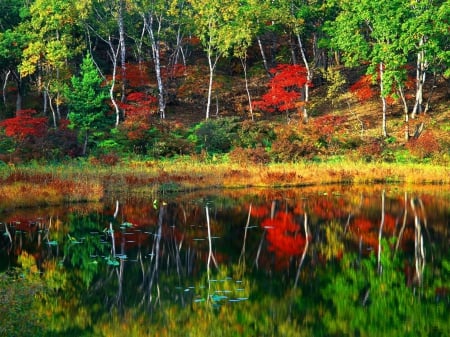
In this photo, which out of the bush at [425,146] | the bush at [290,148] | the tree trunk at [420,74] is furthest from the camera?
the tree trunk at [420,74]

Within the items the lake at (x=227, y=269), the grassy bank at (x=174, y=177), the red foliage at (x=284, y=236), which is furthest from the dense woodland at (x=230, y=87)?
the red foliage at (x=284, y=236)

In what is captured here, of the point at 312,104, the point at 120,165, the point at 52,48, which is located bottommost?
the point at 120,165

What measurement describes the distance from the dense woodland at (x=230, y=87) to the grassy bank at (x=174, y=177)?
8.60 feet

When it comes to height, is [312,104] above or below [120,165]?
above

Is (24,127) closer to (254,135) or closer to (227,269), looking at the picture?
(254,135)

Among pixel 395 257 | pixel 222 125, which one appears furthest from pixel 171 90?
pixel 395 257

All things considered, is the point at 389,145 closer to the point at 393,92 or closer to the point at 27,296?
the point at 393,92

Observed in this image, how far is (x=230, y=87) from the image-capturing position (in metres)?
53.8

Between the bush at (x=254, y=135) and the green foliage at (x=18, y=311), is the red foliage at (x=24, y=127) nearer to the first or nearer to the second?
the bush at (x=254, y=135)

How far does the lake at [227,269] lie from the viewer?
35.0ft

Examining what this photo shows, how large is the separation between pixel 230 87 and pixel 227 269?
1595 inches

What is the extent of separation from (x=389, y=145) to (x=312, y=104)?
26.7ft

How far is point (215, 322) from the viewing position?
34.9ft

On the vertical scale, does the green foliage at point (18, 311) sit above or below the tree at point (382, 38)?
below
